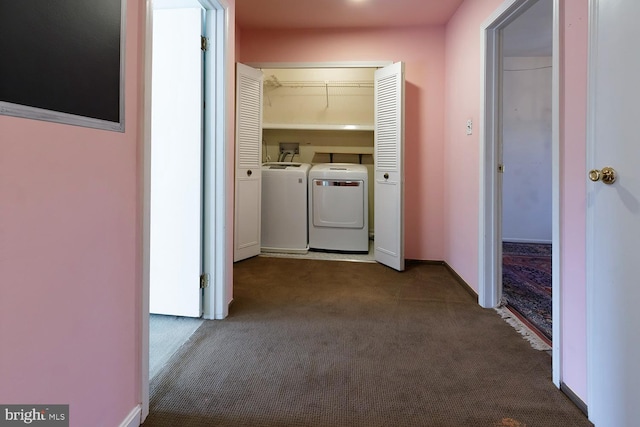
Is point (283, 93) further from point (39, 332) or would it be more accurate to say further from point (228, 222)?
point (39, 332)

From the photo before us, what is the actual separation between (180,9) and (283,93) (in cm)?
317

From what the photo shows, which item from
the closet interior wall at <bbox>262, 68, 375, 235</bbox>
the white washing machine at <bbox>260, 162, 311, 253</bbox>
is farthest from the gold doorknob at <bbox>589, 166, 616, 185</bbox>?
the closet interior wall at <bbox>262, 68, 375, 235</bbox>

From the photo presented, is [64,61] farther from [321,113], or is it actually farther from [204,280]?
[321,113]

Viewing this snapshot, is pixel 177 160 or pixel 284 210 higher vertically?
pixel 177 160

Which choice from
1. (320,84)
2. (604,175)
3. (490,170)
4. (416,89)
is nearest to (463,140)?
(490,170)

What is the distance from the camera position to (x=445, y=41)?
3.74 m

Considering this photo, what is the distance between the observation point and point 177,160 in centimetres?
228

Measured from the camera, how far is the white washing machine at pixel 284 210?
4324mm

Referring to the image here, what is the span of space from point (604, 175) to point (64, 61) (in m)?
1.69

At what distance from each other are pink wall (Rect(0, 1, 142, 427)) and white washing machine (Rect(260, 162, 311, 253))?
303 cm

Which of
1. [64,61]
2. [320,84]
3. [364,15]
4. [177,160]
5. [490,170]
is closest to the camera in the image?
[64,61]

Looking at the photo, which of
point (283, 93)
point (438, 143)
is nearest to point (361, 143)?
point (283, 93)

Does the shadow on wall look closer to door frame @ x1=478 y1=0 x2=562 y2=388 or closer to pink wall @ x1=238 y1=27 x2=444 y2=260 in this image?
pink wall @ x1=238 y1=27 x2=444 y2=260

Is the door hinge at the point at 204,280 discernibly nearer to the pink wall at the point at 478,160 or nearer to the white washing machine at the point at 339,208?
the pink wall at the point at 478,160
